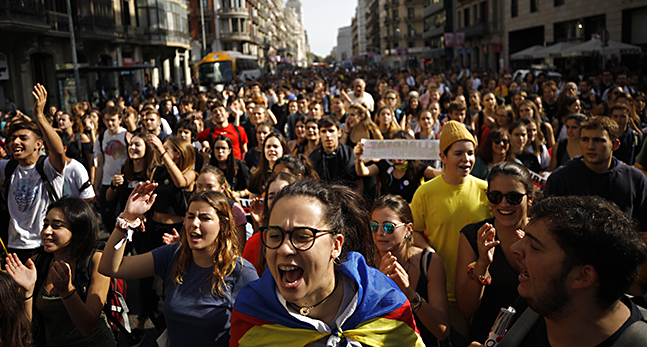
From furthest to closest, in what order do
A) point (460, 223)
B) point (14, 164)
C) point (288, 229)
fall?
1. point (14, 164)
2. point (460, 223)
3. point (288, 229)

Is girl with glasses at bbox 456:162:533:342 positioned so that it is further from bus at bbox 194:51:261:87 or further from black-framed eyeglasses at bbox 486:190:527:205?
bus at bbox 194:51:261:87

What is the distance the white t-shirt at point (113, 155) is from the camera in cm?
699

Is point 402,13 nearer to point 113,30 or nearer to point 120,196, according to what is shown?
point 113,30

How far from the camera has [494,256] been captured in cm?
319

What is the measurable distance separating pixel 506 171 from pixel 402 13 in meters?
103

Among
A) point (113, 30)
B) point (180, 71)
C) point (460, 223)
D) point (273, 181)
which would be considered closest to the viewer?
point (460, 223)

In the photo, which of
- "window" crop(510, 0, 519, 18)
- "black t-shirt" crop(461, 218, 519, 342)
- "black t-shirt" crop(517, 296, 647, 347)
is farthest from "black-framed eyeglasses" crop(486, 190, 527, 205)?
"window" crop(510, 0, 519, 18)

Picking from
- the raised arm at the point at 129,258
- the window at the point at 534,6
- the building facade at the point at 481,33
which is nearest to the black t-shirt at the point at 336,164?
the raised arm at the point at 129,258

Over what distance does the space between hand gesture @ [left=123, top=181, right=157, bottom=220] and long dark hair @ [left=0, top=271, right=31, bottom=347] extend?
78cm

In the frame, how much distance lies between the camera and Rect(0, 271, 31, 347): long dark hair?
2.62m

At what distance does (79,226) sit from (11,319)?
1.08 m

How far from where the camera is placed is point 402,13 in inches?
3974

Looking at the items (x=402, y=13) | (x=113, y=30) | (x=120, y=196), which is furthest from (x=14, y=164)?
(x=402, y=13)

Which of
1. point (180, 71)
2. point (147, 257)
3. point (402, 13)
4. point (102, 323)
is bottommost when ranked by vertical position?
point (102, 323)
